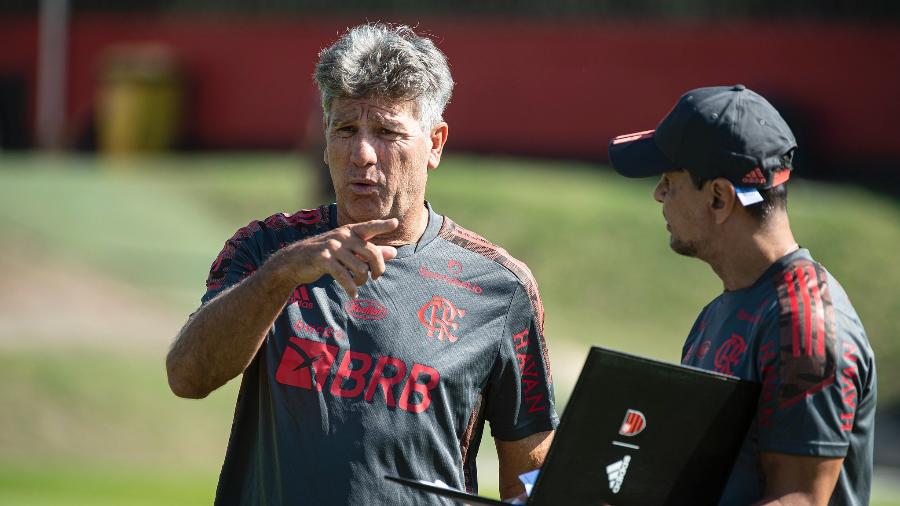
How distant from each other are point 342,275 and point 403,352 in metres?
0.55

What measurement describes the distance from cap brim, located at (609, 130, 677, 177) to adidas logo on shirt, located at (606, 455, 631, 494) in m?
0.78

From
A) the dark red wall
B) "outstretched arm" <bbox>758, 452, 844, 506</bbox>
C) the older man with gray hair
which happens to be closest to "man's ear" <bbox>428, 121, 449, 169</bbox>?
the older man with gray hair

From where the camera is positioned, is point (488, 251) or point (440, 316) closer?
point (440, 316)

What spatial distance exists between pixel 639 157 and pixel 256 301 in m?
1.11

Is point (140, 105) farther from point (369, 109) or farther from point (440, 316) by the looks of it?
point (440, 316)

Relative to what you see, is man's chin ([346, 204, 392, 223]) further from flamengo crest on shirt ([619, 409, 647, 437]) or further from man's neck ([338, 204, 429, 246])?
flamengo crest on shirt ([619, 409, 647, 437])

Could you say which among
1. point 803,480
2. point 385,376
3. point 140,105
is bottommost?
point 803,480

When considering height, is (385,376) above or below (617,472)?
above

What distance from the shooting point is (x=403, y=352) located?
154 inches

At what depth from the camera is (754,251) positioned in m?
3.63

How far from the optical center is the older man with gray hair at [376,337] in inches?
150

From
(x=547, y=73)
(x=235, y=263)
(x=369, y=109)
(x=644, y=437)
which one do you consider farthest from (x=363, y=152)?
(x=547, y=73)

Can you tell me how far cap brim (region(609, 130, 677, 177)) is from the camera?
3.80 m

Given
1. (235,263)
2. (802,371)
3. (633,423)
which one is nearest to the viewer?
(802,371)
